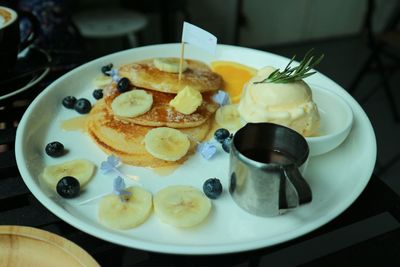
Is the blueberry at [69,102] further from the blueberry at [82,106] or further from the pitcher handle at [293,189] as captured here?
the pitcher handle at [293,189]

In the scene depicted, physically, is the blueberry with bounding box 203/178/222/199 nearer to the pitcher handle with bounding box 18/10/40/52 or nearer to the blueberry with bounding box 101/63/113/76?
the blueberry with bounding box 101/63/113/76

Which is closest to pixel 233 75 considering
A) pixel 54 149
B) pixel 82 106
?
pixel 82 106

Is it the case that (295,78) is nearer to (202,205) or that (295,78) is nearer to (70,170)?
(202,205)

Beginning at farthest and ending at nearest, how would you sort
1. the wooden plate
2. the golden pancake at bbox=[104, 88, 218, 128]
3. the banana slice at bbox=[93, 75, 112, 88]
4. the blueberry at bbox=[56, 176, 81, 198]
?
the banana slice at bbox=[93, 75, 112, 88], the golden pancake at bbox=[104, 88, 218, 128], the blueberry at bbox=[56, 176, 81, 198], the wooden plate

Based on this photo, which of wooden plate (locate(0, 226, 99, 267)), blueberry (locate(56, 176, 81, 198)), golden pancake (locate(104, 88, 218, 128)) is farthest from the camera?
golden pancake (locate(104, 88, 218, 128))

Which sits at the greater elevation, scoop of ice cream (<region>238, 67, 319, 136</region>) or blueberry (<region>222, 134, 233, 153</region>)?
scoop of ice cream (<region>238, 67, 319, 136</region>)

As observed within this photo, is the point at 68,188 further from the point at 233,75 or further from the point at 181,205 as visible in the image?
the point at 233,75

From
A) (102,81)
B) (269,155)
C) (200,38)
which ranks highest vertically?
(200,38)

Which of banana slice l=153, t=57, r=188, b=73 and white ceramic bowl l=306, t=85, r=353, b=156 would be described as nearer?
white ceramic bowl l=306, t=85, r=353, b=156

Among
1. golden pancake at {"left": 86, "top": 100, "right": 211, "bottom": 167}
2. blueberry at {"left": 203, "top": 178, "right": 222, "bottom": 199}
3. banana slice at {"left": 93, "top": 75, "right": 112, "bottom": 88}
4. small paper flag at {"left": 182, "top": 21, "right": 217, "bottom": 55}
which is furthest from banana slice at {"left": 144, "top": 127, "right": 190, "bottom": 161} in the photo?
banana slice at {"left": 93, "top": 75, "right": 112, "bottom": 88}
